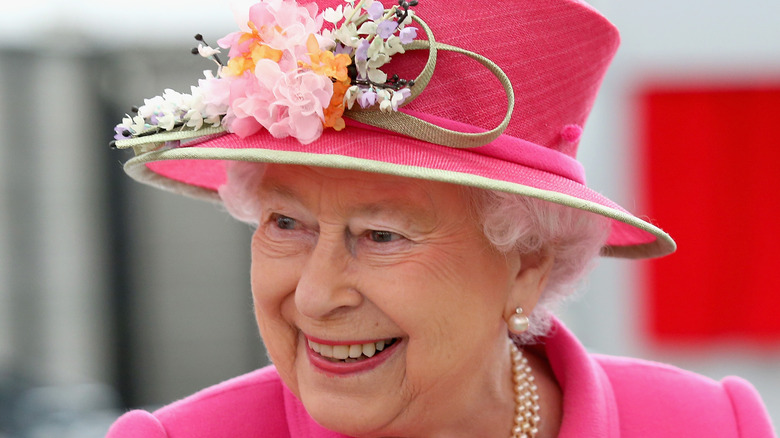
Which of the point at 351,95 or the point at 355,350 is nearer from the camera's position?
the point at 351,95

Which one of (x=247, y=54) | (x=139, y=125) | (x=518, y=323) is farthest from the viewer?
(x=518, y=323)

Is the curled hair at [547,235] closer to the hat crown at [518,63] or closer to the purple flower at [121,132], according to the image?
the hat crown at [518,63]

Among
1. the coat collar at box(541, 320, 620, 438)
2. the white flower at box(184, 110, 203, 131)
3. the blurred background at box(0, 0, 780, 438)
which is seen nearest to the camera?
the white flower at box(184, 110, 203, 131)

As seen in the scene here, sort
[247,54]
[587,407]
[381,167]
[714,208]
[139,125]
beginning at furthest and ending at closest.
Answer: [714,208], [587,407], [139,125], [247,54], [381,167]

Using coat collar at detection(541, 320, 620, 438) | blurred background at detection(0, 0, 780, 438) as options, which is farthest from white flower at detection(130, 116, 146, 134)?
blurred background at detection(0, 0, 780, 438)

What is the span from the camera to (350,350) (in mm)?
1924

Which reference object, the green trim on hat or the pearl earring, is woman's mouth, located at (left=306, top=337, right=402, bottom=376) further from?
the green trim on hat

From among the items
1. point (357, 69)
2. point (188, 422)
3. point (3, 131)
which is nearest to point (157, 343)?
point (3, 131)

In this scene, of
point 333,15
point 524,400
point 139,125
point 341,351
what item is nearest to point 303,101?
point 333,15

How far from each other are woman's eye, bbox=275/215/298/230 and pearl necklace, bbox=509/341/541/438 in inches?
31.3

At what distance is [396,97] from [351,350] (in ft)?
1.89

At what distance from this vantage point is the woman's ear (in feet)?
6.88

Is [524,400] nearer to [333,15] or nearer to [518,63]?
[518,63]

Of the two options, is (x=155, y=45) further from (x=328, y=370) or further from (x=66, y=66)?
(x=328, y=370)
